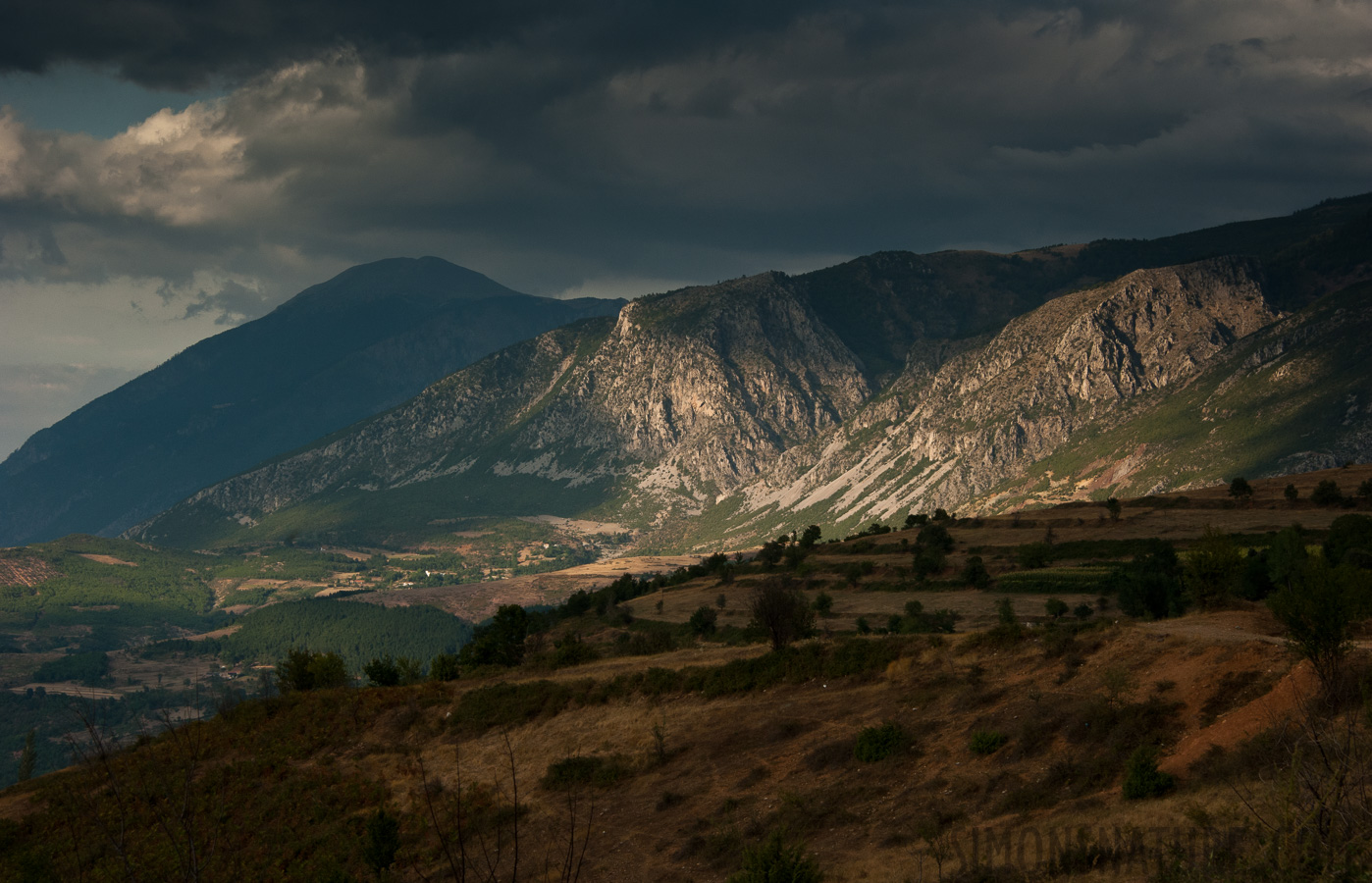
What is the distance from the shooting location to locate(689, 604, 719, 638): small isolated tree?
13338 cm

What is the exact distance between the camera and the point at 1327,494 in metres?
140

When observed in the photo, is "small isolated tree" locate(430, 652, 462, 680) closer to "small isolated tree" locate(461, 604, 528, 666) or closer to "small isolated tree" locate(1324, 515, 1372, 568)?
"small isolated tree" locate(461, 604, 528, 666)

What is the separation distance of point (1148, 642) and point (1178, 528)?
108782 millimetres

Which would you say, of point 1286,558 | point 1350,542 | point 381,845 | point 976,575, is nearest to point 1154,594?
point 1286,558

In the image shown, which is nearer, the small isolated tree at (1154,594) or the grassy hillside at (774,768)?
the grassy hillside at (774,768)

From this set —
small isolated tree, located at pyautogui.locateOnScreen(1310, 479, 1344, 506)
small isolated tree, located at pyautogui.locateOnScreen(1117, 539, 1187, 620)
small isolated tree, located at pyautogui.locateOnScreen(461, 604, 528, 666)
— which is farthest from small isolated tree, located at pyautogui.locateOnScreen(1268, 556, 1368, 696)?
small isolated tree, located at pyautogui.locateOnScreen(1310, 479, 1344, 506)

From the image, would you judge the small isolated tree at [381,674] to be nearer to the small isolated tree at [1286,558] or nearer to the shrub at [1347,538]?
the small isolated tree at [1286,558]

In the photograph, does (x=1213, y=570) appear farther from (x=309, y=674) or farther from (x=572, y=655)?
(x=309, y=674)

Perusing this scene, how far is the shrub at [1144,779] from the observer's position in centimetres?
3509

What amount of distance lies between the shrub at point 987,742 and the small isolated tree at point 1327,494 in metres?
125

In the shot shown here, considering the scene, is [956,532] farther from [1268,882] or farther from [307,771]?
[1268,882]

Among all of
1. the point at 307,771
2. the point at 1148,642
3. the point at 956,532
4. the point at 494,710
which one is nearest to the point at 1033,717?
the point at 1148,642

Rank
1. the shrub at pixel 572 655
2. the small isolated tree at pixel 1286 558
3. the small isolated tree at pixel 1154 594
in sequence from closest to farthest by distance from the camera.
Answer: the small isolated tree at pixel 1154 594, the small isolated tree at pixel 1286 558, the shrub at pixel 572 655

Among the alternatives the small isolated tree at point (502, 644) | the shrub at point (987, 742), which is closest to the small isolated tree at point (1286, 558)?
the shrub at point (987, 742)
